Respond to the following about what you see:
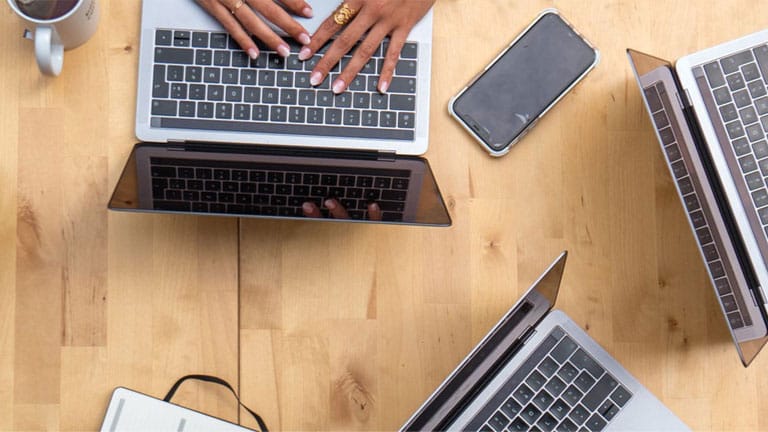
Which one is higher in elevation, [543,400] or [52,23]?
[52,23]

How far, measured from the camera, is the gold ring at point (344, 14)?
107 centimetres

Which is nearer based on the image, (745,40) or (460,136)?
(745,40)

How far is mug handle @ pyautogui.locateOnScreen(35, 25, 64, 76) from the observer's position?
995mm

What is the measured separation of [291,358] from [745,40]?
26.2 inches

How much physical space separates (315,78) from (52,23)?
315mm

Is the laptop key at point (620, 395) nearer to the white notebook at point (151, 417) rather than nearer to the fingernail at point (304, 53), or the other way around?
the white notebook at point (151, 417)

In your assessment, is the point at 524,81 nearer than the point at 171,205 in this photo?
No

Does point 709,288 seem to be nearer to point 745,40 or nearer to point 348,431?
point 745,40

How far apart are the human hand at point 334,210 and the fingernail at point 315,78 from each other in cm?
15

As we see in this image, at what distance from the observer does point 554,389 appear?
106cm

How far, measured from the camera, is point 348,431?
1.08 metres

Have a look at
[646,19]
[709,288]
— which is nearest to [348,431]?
[709,288]

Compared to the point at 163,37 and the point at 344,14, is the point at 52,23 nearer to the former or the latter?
the point at 163,37

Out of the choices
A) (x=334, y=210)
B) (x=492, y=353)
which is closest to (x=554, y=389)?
(x=492, y=353)
